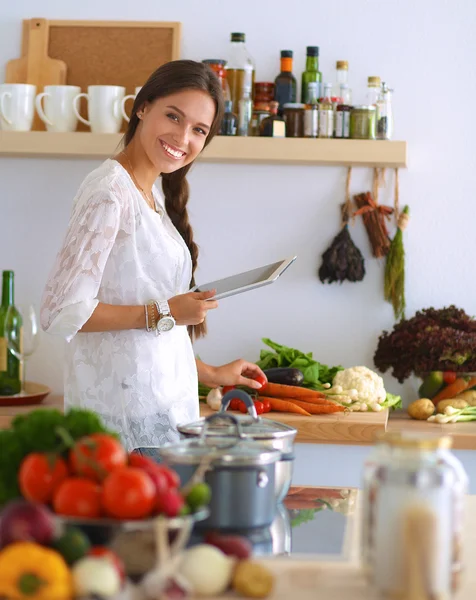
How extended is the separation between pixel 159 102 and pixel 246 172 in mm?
1165

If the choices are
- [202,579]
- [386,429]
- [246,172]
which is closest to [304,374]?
[386,429]

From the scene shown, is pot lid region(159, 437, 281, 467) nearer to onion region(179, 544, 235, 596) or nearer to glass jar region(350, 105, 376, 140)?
onion region(179, 544, 235, 596)

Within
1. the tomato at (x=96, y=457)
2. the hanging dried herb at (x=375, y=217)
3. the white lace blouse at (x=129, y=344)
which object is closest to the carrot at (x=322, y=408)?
the hanging dried herb at (x=375, y=217)

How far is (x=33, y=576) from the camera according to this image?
91 centimetres

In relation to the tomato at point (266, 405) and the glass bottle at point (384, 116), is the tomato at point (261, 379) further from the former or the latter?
the glass bottle at point (384, 116)

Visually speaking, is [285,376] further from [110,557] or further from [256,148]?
[110,557]

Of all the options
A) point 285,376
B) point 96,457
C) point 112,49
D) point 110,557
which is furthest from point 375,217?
point 110,557

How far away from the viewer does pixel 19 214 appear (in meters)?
3.34

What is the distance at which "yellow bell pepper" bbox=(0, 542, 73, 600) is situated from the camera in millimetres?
910

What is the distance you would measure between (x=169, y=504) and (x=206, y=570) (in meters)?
0.09

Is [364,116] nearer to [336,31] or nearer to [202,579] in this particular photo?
[336,31]

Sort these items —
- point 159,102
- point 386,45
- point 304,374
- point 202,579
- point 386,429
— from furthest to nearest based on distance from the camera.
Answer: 1. point 386,45
2. point 304,374
3. point 386,429
4. point 159,102
5. point 202,579

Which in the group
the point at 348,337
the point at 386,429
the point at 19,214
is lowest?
the point at 386,429

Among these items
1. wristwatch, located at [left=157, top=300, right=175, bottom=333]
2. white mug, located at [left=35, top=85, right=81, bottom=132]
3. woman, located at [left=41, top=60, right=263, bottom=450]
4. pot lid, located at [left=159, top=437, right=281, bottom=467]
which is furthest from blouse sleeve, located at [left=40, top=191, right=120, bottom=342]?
white mug, located at [left=35, top=85, right=81, bottom=132]
